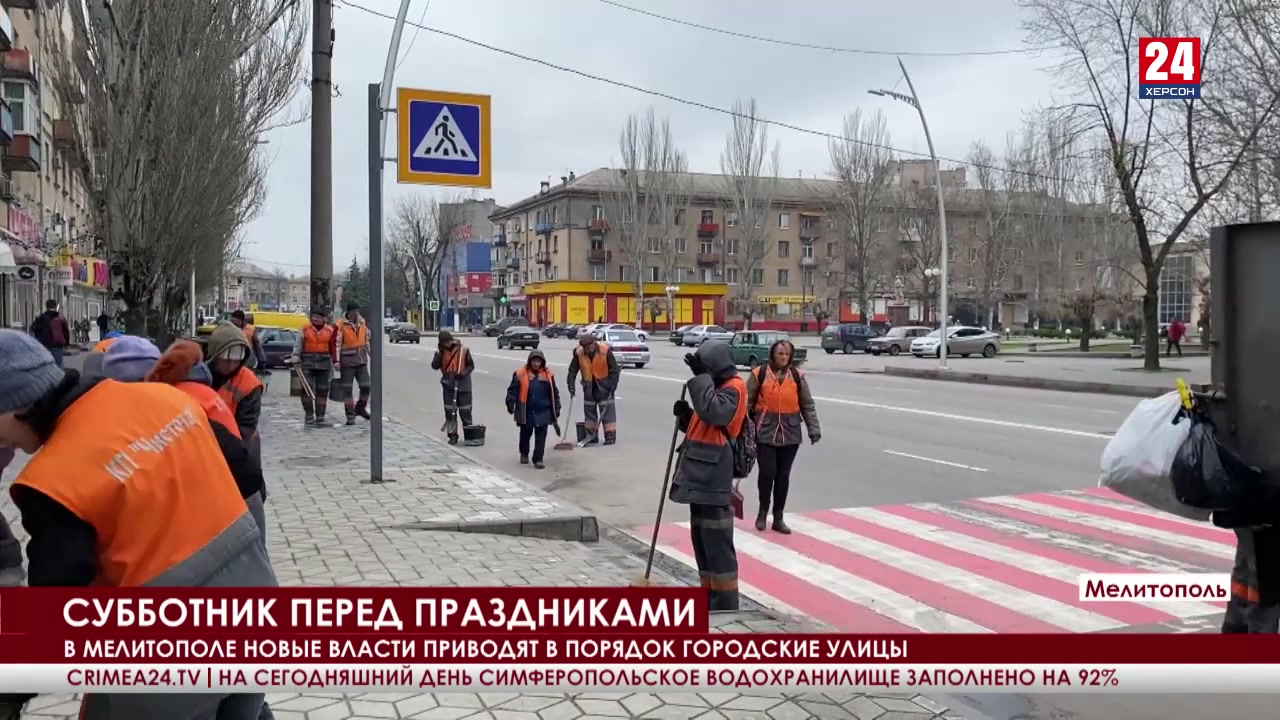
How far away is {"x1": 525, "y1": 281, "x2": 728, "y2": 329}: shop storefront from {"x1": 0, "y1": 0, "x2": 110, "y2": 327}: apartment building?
47.1 meters

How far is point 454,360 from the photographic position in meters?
13.6

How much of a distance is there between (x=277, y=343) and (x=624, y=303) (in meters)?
54.0

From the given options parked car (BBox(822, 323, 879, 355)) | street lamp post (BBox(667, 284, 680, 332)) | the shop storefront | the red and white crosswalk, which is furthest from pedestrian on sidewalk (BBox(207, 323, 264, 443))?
the shop storefront

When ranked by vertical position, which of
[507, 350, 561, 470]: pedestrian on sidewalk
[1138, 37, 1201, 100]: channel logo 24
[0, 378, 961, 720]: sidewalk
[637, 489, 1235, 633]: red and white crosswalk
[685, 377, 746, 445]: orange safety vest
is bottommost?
[637, 489, 1235, 633]: red and white crosswalk

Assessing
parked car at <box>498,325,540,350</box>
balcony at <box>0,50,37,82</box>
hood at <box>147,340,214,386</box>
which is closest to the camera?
hood at <box>147,340,214,386</box>

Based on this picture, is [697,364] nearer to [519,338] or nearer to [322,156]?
[322,156]

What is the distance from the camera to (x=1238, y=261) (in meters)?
3.90

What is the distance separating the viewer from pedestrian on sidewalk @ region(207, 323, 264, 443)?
493cm

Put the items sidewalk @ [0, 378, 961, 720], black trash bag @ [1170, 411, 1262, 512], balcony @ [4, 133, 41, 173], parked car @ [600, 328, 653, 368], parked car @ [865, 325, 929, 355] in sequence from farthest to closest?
parked car @ [865, 325, 929, 355], parked car @ [600, 328, 653, 368], balcony @ [4, 133, 41, 173], sidewalk @ [0, 378, 961, 720], black trash bag @ [1170, 411, 1262, 512]

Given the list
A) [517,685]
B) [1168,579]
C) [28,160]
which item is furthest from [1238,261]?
[28,160]

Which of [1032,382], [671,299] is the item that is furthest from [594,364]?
[671,299]

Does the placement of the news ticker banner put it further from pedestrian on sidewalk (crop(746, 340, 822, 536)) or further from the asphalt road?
the asphalt road

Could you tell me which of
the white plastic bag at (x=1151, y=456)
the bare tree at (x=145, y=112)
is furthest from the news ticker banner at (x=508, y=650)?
the bare tree at (x=145, y=112)

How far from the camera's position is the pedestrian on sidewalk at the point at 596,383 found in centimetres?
1385
